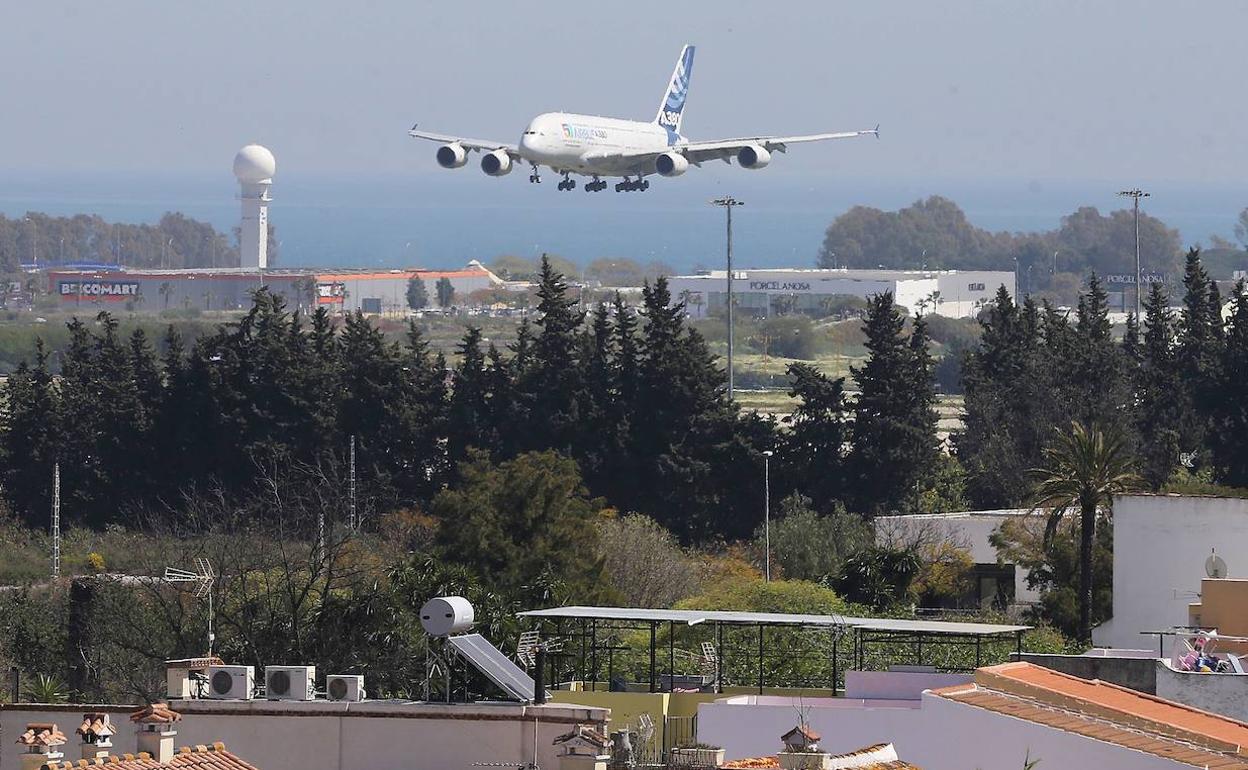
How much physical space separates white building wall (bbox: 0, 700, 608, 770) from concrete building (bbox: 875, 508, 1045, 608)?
2358 inches

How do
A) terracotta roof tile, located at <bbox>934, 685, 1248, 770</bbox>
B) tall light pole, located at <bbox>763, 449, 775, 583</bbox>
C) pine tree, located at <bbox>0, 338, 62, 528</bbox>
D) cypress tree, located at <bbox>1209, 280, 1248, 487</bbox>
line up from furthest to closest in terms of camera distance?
pine tree, located at <bbox>0, 338, 62, 528</bbox> < cypress tree, located at <bbox>1209, 280, 1248, 487</bbox> < tall light pole, located at <bbox>763, 449, 775, 583</bbox> < terracotta roof tile, located at <bbox>934, 685, 1248, 770</bbox>

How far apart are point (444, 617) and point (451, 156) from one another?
3660 inches

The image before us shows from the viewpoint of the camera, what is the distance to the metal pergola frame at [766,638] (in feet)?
123

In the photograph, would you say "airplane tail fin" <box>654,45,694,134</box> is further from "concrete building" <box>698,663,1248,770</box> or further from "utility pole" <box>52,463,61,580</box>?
"concrete building" <box>698,663,1248,770</box>

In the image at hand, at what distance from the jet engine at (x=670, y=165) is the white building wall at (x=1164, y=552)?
209 ft

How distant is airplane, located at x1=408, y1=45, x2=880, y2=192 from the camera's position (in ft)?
396

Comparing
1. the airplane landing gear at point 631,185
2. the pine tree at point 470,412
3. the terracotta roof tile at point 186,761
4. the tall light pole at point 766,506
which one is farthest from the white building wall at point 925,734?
the airplane landing gear at point 631,185

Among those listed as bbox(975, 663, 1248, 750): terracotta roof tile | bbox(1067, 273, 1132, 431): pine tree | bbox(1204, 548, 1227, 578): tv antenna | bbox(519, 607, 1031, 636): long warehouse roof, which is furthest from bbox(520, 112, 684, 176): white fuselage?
bbox(975, 663, 1248, 750): terracotta roof tile

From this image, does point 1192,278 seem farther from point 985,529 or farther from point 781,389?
point 781,389

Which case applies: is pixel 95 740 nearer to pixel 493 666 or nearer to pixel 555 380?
pixel 493 666

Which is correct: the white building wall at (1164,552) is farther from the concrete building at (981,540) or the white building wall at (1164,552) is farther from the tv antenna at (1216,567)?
the concrete building at (981,540)

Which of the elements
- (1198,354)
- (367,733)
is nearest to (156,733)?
(367,733)

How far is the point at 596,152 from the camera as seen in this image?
→ 127 meters

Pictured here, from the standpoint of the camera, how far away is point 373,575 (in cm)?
7481
